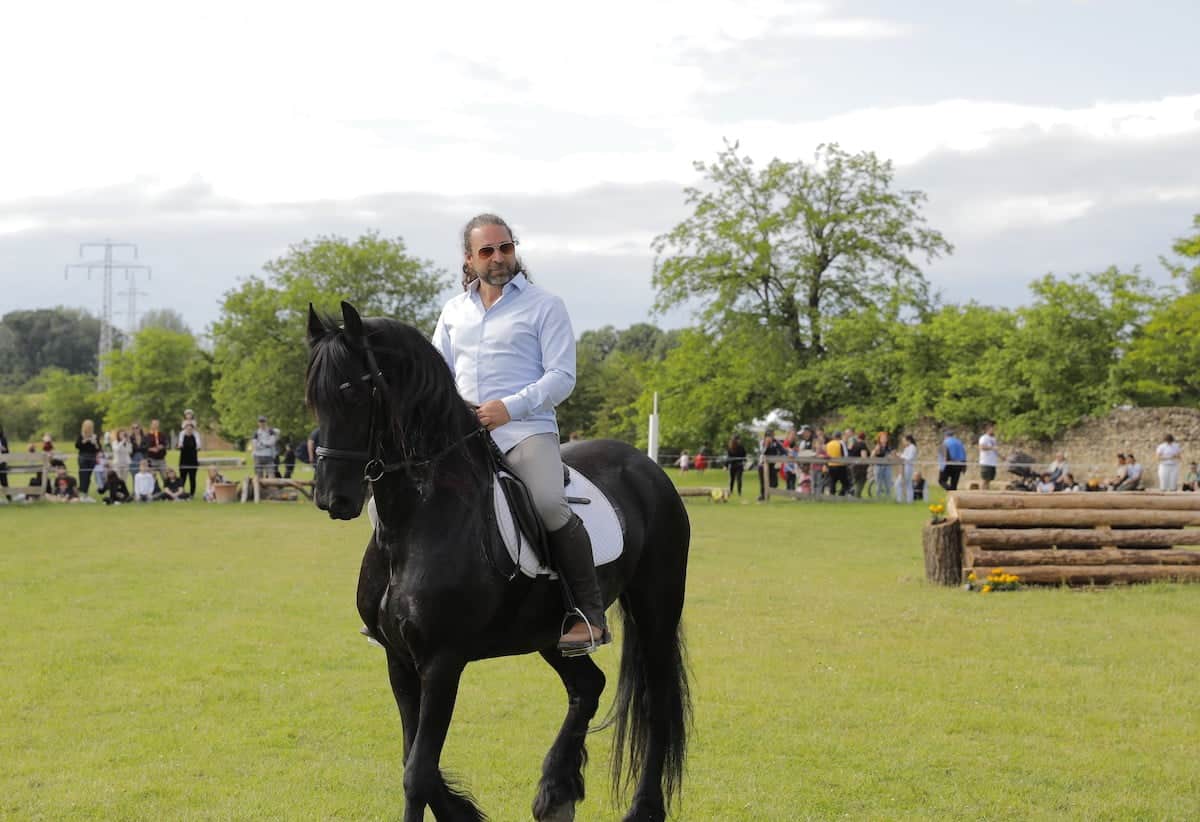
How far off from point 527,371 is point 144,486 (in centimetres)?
2491

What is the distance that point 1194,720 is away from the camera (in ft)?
25.3

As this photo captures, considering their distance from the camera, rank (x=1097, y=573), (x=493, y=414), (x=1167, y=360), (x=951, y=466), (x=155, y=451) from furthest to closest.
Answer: (x=1167, y=360), (x=951, y=466), (x=155, y=451), (x=1097, y=573), (x=493, y=414)

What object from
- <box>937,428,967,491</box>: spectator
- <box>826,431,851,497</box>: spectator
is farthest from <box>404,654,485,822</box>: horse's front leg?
<box>937,428,967,491</box>: spectator

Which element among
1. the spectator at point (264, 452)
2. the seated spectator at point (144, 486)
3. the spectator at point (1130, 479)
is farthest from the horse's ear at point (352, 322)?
the spectator at point (264, 452)

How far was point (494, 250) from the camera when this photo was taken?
16.6 ft

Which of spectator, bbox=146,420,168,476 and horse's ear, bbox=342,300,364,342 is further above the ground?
horse's ear, bbox=342,300,364,342

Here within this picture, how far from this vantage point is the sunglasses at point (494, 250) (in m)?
5.07

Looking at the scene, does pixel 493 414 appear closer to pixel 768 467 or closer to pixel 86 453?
pixel 86 453

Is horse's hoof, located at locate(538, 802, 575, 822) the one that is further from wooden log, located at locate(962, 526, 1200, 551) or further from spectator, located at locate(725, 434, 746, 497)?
spectator, located at locate(725, 434, 746, 497)

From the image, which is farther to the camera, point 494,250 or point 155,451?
point 155,451

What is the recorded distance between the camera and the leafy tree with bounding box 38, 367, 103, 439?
9194 centimetres

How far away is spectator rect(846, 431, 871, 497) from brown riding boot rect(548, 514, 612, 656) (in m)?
26.8

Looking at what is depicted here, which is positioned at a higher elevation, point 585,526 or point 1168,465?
point 1168,465

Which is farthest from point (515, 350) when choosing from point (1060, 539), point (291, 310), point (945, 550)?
point (291, 310)
